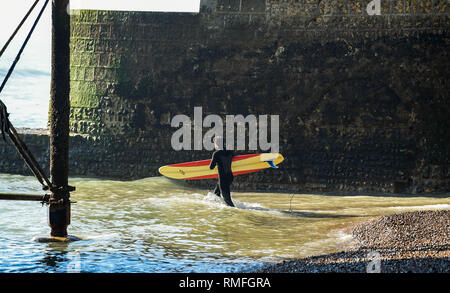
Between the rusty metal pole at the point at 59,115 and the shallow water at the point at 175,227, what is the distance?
503 millimetres

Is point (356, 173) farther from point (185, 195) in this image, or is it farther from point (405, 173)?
point (185, 195)

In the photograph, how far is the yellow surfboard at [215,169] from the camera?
11.8 metres

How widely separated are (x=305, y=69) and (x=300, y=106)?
81 cm

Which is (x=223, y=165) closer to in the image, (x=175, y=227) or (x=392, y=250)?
(x=175, y=227)

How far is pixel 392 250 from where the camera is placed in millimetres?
6062

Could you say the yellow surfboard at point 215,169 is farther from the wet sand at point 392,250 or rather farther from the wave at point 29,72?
the wave at point 29,72

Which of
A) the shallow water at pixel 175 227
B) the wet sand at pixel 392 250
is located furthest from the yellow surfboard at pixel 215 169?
the wet sand at pixel 392 250

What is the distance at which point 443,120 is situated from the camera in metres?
11.8

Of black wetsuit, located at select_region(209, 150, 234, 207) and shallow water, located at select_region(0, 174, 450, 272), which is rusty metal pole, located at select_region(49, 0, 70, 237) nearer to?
shallow water, located at select_region(0, 174, 450, 272)

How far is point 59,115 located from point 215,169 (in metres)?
5.54

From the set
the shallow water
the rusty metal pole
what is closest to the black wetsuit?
the shallow water

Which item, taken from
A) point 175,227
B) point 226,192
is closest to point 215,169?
point 226,192

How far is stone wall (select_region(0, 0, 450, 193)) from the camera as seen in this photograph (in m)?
11.8
